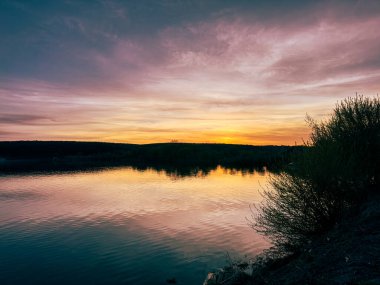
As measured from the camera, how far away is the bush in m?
18.0

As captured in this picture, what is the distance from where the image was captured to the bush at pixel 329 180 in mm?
18031

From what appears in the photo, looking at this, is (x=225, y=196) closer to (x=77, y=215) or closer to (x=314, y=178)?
(x=77, y=215)

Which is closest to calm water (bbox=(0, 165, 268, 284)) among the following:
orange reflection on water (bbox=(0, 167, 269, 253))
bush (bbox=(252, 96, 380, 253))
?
orange reflection on water (bbox=(0, 167, 269, 253))

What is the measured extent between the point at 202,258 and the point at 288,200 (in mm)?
Result: 9281

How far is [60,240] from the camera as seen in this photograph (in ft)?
102

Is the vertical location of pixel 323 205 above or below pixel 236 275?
above

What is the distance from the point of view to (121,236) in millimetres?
31641

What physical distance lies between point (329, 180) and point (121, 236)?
20329mm

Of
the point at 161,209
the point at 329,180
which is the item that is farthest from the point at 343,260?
the point at 161,209

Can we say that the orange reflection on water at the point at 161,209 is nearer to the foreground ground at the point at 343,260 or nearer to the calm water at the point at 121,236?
the calm water at the point at 121,236

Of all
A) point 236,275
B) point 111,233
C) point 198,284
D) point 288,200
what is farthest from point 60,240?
point 288,200

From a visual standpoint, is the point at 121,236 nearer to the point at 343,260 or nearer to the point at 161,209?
the point at 161,209

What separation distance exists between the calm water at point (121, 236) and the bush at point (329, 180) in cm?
703

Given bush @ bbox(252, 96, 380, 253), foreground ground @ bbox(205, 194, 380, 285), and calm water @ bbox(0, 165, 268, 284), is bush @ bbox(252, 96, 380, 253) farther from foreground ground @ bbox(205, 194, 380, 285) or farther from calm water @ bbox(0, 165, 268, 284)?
calm water @ bbox(0, 165, 268, 284)
